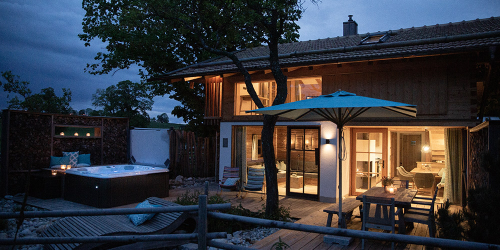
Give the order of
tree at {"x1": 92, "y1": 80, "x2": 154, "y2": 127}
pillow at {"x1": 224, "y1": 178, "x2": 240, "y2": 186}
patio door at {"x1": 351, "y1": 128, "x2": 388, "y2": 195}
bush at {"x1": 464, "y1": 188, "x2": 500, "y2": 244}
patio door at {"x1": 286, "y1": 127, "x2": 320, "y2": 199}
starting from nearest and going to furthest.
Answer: bush at {"x1": 464, "y1": 188, "x2": 500, "y2": 244} < patio door at {"x1": 286, "y1": 127, "x2": 320, "y2": 199} < patio door at {"x1": 351, "y1": 128, "x2": 388, "y2": 195} < pillow at {"x1": 224, "y1": 178, "x2": 240, "y2": 186} < tree at {"x1": 92, "y1": 80, "x2": 154, "y2": 127}

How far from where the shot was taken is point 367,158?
9.21 metres

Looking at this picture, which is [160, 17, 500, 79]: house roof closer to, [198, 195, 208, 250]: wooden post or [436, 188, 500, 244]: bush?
[436, 188, 500, 244]: bush

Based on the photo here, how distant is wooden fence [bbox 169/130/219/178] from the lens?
12039mm

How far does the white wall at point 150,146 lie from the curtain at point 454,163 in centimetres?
936

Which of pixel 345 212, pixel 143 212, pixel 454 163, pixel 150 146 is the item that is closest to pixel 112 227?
pixel 143 212

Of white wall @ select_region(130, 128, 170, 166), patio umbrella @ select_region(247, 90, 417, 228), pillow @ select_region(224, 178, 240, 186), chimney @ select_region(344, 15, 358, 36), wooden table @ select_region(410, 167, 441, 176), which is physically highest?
chimney @ select_region(344, 15, 358, 36)

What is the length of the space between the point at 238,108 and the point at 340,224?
245 inches

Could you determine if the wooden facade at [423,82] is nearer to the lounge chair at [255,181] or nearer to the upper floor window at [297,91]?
the upper floor window at [297,91]

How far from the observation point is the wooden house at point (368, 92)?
23.9 ft

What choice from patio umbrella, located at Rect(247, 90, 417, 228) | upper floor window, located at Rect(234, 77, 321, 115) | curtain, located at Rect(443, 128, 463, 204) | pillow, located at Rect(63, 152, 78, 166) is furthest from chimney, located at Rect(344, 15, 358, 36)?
pillow, located at Rect(63, 152, 78, 166)

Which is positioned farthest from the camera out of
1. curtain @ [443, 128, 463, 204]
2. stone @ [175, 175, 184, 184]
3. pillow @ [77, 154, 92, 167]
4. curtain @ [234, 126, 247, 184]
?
stone @ [175, 175, 184, 184]

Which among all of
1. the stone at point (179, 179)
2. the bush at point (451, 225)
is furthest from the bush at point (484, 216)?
the stone at point (179, 179)

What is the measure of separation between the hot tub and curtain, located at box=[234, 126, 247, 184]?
238 cm

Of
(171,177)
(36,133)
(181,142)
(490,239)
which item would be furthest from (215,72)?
(490,239)
